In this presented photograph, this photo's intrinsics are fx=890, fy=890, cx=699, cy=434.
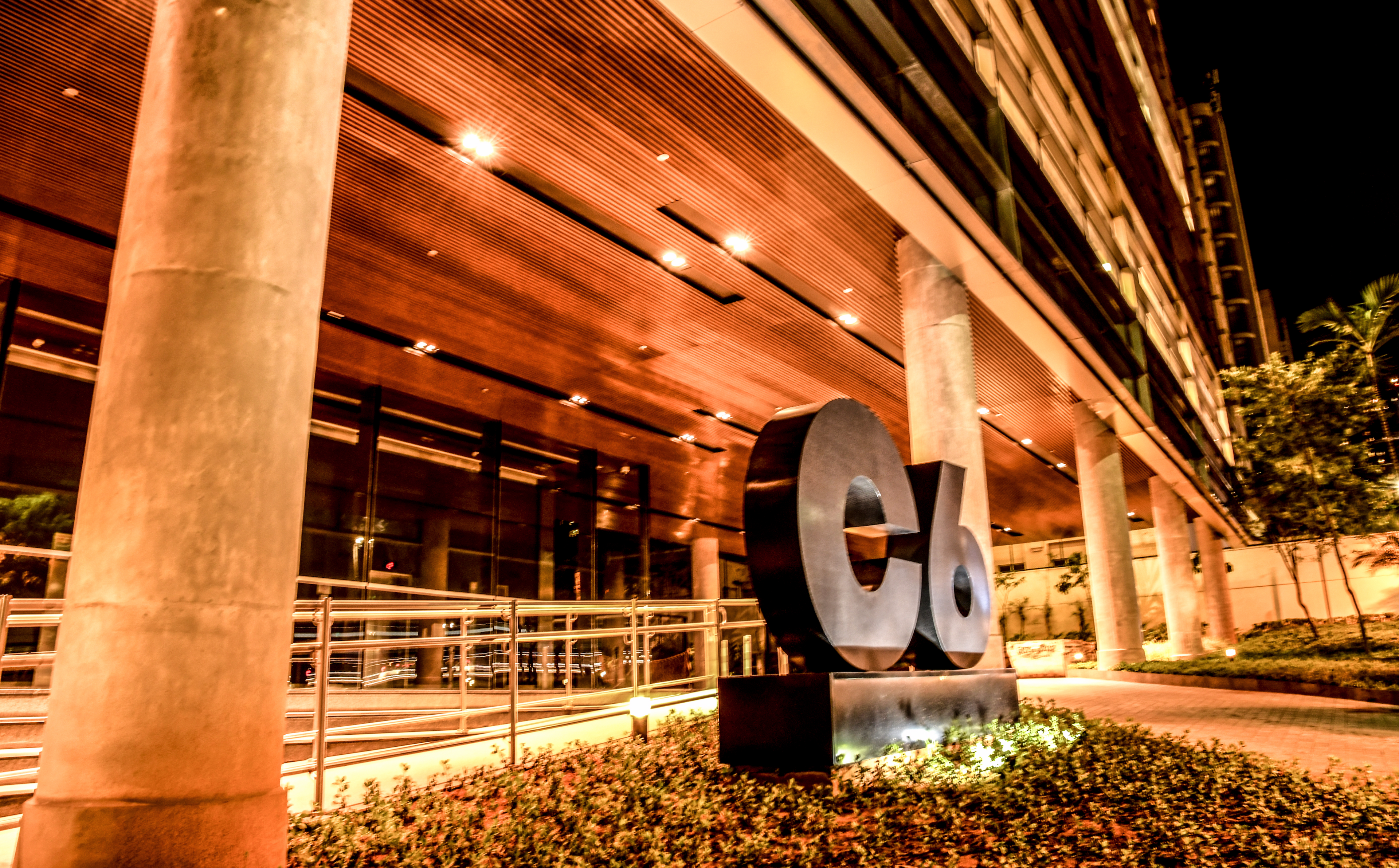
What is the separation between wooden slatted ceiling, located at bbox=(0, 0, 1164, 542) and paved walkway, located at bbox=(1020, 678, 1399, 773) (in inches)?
247

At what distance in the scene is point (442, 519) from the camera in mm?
18359

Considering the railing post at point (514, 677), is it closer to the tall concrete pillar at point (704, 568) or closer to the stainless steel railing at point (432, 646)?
the stainless steel railing at point (432, 646)

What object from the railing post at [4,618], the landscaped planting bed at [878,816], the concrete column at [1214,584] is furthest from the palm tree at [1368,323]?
the railing post at [4,618]

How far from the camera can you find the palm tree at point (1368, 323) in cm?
1997

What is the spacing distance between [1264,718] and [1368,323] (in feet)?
43.4

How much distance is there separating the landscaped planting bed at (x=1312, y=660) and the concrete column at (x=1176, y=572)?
0.80 meters

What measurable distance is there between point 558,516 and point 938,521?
1397cm

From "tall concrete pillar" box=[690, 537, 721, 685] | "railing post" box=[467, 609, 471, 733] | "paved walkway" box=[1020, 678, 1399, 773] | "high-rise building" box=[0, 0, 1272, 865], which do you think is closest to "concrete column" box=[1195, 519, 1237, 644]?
"high-rise building" box=[0, 0, 1272, 865]

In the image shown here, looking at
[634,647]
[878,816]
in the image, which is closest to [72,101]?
[634,647]

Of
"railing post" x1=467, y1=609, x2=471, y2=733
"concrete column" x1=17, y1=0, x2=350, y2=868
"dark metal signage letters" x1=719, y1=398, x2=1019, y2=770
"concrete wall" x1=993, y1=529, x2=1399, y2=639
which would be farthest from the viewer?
"concrete wall" x1=993, y1=529, x2=1399, y2=639

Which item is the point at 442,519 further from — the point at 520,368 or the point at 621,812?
the point at 621,812

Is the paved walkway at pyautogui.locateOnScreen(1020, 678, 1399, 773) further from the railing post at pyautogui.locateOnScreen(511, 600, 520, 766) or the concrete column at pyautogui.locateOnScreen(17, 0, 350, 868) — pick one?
the concrete column at pyautogui.locateOnScreen(17, 0, 350, 868)

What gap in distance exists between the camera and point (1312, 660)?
1938 cm

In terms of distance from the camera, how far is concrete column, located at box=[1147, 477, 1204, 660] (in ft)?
83.4
